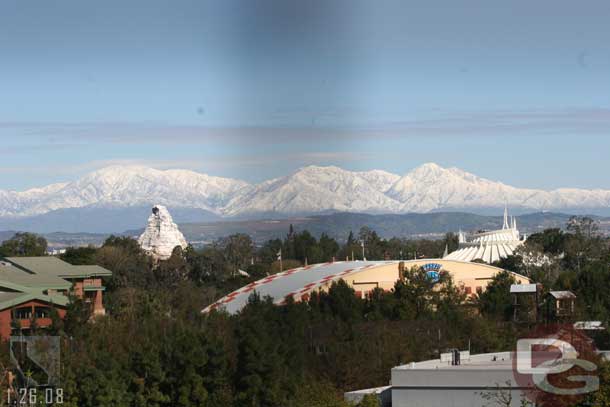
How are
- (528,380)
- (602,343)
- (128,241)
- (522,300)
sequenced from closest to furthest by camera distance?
(528,380), (602,343), (522,300), (128,241)

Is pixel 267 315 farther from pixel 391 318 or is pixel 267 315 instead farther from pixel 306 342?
pixel 391 318

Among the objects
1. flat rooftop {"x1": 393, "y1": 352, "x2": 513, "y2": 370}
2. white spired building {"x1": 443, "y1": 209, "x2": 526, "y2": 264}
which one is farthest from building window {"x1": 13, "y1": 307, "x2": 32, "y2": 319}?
white spired building {"x1": 443, "y1": 209, "x2": 526, "y2": 264}

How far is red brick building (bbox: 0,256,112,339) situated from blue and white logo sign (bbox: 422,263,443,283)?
17629mm

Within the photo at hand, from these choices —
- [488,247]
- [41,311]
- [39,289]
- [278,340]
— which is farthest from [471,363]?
[488,247]

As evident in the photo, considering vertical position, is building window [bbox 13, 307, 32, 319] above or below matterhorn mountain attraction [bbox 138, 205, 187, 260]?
below

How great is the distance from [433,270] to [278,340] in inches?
1309

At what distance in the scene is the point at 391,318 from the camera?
65.6 meters

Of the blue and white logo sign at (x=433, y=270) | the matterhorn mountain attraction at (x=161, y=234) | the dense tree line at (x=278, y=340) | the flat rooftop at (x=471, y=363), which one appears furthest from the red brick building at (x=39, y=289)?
the matterhorn mountain attraction at (x=161, y=234)

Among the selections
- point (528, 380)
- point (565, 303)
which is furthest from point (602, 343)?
point (528, 380)

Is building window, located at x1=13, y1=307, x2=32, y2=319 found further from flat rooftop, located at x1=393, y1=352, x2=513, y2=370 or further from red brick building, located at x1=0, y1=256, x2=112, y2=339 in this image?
flat rooftop, located at x1=393, y1=352, x2=513, y2=370

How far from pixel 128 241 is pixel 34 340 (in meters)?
85.1

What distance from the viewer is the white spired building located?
136m

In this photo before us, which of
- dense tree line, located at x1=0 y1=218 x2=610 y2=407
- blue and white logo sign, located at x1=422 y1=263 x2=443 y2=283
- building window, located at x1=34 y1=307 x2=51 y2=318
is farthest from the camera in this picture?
blue and white logo sign, located at x1=422 y1=263 x2=443 y2=283

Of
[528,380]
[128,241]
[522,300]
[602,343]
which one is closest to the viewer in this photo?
[528,380]
